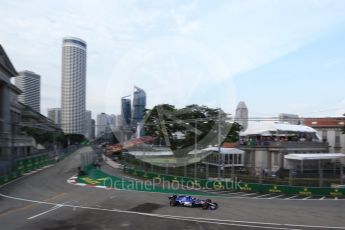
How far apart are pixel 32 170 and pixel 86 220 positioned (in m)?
38.0

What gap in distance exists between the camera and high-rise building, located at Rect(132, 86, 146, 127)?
63688mm

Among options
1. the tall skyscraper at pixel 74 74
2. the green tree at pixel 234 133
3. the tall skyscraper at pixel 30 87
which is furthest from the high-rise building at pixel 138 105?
the tall skyscraper at pixel 30 87

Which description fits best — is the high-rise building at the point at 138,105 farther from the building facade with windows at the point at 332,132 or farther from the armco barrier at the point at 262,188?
the building facade with windows at the point at 332,132

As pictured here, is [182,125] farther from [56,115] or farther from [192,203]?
[56,115]

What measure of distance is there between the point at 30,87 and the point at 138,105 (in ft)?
437

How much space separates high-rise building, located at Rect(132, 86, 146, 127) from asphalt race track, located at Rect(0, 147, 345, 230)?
2938 cm

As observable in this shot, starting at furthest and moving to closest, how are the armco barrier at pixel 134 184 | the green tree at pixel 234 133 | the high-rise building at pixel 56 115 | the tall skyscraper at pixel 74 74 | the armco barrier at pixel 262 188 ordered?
the high-rise building at pixel 56 115
the green tree at pixel 234 133
the tall skyscraper at pixel 74 74
the armco barrier at pixel 134 184
the armco barrier at pixel 262 188

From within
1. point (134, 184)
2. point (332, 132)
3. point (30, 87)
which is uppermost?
point (30, 87)

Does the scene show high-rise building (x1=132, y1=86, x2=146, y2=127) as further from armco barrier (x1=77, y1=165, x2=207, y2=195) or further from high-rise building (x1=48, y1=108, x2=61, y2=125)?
high-rise building (x1=48, y1=108, x2=61, y2=125)

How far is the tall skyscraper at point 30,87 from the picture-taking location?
18562 centimetres

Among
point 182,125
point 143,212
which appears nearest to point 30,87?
point 182,125

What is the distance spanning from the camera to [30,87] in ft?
620

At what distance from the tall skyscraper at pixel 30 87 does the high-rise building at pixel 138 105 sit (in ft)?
407

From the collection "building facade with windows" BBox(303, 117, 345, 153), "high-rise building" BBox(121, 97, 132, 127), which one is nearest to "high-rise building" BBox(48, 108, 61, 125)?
"high-rise building" BBox(121, 97, 132, 127)
